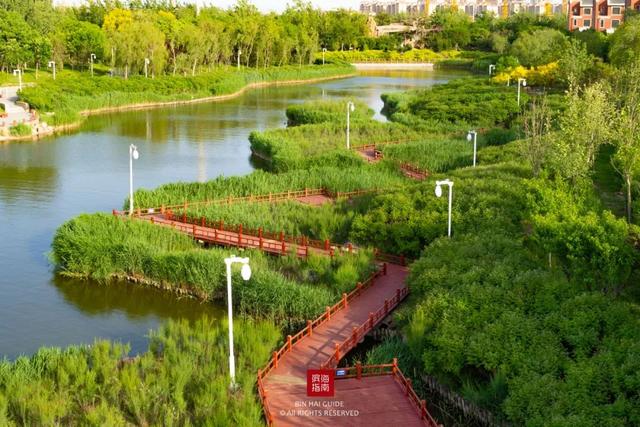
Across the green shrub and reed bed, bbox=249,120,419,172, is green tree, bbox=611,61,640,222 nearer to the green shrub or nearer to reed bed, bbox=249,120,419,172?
reed bed, bbox=249,120,419,172

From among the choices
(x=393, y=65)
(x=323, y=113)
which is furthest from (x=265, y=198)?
(x=393, y=65)

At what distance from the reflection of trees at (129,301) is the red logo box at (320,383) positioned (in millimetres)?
8297

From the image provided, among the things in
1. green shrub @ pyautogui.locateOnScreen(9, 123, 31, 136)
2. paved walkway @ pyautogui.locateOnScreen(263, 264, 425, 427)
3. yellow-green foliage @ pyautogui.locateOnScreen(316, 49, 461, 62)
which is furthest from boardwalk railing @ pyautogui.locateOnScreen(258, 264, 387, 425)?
yellow-green foliage @ pyautogui.locateOnScreen(316, 49, 461, 62)

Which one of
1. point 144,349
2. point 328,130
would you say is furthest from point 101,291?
point 328,130

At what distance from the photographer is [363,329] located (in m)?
22.8

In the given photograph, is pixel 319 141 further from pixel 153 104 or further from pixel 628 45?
pixel 153 104

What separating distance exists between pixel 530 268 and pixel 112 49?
75204 mm

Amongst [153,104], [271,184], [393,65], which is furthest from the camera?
[393,65]

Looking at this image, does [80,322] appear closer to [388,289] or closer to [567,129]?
[388,289]

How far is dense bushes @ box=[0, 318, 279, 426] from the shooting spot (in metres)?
17.5

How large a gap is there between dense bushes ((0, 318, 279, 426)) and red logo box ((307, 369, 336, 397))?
4.48 ft

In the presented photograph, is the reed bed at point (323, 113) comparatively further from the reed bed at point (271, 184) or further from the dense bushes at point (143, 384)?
the dense bushes at point (143, 384)

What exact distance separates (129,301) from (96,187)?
59.5 ft

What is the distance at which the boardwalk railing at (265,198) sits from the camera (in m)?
34.8
